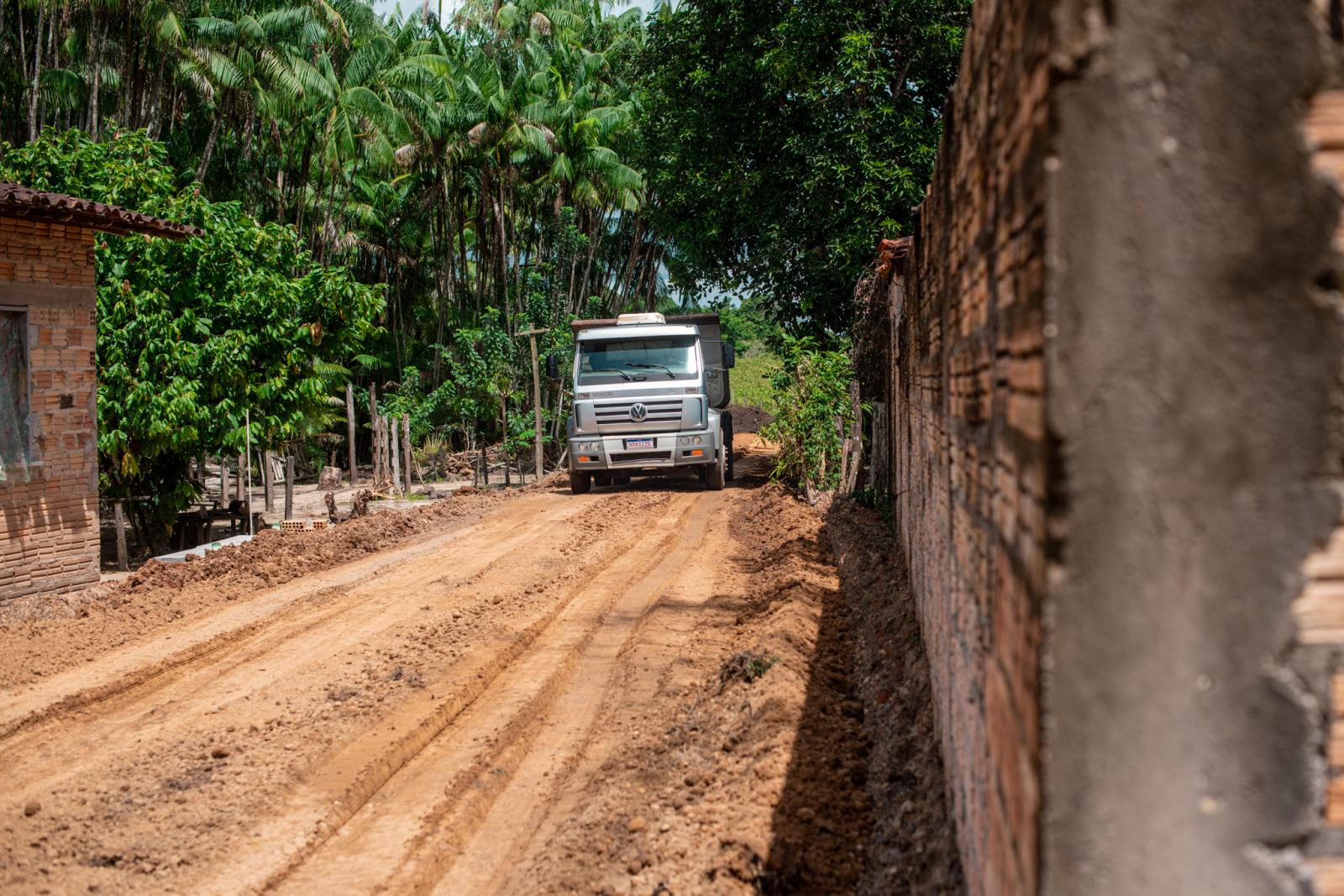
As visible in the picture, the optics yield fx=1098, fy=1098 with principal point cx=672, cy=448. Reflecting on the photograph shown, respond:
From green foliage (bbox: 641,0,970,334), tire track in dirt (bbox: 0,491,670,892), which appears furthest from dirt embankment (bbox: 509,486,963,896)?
green foliage (bbox: 641,0,970,334)

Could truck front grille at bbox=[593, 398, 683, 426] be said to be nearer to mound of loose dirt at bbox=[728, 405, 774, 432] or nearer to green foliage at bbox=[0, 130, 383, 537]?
green foliage at bbox=[0, 130, 383, 537]

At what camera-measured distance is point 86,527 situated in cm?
1205

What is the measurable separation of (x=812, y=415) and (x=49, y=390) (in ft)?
32.0

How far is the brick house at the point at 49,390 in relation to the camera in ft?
36.6

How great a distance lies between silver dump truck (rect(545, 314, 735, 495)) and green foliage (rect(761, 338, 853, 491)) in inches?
87.2

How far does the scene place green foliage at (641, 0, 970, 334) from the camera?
62.0ft

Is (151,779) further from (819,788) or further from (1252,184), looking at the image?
(1252,184)

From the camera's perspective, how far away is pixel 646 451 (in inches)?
741

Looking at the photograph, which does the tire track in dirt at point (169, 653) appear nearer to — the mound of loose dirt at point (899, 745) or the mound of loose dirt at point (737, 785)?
the mound of loose dirt at point (737, 785)

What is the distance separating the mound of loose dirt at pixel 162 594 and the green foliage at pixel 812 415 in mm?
5410

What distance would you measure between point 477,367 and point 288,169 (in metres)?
14.0

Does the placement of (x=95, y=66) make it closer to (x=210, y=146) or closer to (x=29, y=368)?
(x=210, y=146)

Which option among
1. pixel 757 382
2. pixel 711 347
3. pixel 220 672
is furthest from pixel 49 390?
pixel 757 382

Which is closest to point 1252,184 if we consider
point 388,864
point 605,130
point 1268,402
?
point 1268,402
